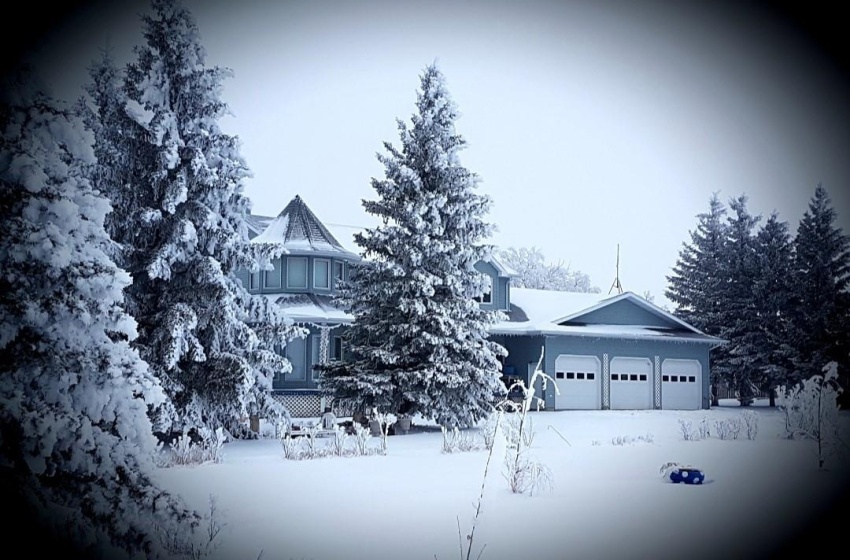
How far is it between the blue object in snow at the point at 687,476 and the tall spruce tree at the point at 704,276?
87.9 feet

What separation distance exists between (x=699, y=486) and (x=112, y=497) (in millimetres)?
9809

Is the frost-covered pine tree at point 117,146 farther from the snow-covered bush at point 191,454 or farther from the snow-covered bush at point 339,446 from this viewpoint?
the snow-covered bush at point 339,446

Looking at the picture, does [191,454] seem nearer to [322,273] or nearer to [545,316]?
[322,273]

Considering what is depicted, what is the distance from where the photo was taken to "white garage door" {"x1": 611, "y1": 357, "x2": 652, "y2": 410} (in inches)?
1284

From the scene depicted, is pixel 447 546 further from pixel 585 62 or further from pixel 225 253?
pixel 585 62

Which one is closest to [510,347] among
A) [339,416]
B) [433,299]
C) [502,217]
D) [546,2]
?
[339,416]

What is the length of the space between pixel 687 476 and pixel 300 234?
1999 centimetres

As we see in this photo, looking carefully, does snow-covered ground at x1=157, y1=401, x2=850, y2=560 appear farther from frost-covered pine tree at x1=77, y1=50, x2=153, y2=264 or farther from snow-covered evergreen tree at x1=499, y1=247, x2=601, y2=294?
snow-covered evergreen tree at x1=499, y1=247, x2=601, y2=294

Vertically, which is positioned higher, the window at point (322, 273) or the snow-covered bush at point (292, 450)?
the window at point (322, 273)

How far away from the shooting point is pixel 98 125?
17094 millimetres

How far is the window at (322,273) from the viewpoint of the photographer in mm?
29672

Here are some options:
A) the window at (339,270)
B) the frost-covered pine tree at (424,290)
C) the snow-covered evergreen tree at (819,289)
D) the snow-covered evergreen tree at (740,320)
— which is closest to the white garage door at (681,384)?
the snow-covered evergreen tree at (740,320)

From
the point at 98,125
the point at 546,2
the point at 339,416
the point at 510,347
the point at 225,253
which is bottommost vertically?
the point at 339,416

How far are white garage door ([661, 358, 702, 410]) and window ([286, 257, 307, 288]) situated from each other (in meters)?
16.3
